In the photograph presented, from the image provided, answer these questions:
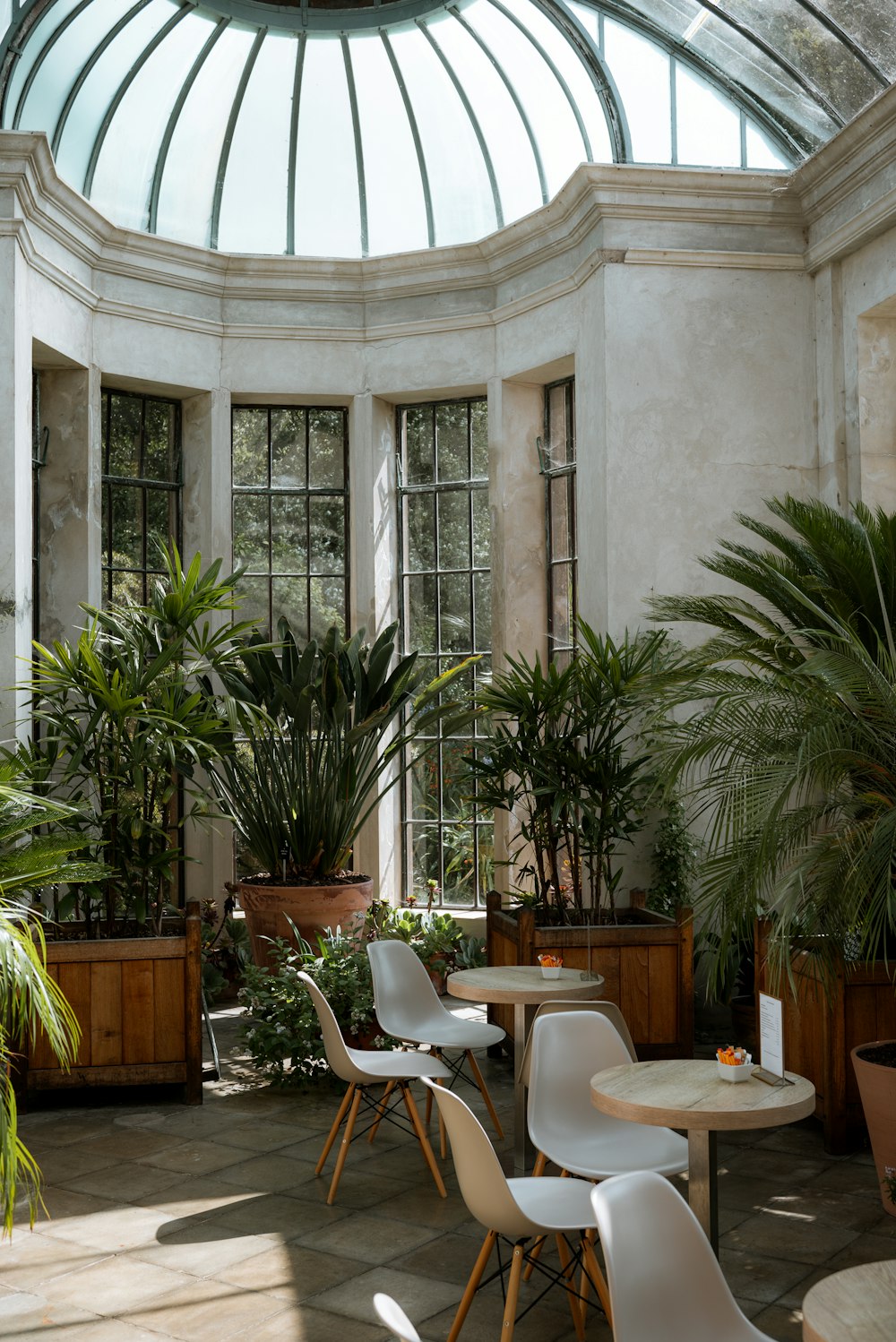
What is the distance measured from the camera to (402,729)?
7641 millimetres

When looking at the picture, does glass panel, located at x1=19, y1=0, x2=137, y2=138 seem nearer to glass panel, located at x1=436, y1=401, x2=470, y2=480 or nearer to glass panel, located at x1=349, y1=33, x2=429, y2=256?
glass panel, located at x1=349, y1=33, x2=429, y2=256

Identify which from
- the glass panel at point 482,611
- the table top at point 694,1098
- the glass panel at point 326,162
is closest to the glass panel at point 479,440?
the glass panel at point 482,611

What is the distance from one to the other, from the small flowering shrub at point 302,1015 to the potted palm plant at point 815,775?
1849 mm

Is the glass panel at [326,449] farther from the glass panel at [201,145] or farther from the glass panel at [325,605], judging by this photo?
the glass panel at [201,145]

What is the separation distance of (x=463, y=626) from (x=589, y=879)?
2337 mm

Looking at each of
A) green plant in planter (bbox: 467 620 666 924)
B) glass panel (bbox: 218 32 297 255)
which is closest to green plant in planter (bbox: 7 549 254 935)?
green plant in planter (bbox: 467 620 666 924)

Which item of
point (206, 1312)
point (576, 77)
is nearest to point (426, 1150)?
point (206, 1312)

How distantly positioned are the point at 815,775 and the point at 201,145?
6280 mm

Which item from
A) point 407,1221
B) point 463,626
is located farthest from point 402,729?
point 407,1221

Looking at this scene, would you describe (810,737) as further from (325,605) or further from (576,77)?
(576,77)

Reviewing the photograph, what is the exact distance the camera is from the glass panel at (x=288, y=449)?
891cm

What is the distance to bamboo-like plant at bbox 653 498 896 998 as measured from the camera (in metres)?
4.36

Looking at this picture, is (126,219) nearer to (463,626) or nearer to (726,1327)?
(463,626)

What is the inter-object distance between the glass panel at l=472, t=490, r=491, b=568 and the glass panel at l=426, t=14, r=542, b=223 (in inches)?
73.0
